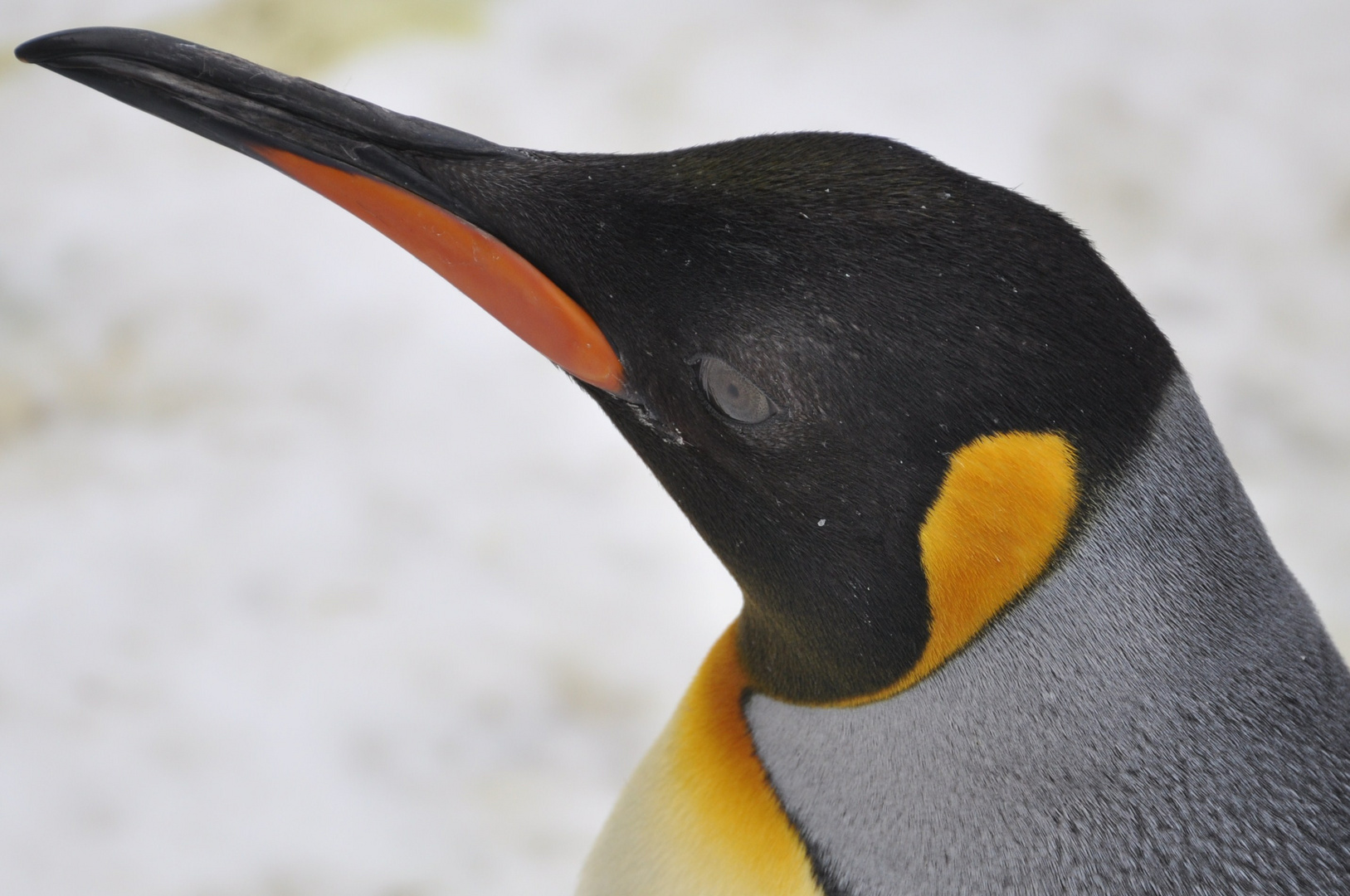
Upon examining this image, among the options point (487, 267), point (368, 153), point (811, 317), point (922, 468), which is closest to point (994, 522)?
point (922, 468)

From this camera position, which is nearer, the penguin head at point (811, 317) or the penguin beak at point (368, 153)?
the penguin head at point (811, 317)

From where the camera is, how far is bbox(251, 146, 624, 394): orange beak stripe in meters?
0.81

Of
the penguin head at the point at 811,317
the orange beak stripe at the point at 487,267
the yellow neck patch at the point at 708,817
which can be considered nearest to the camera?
the penguin head at the point at 811,317

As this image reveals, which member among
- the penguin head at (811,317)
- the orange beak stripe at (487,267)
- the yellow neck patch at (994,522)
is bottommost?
the yellow neck patch at (994,522)

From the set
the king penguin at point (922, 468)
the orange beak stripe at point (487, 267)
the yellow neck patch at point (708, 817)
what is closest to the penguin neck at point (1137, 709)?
the king penguin at point (922, 468)

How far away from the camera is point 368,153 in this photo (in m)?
0.82

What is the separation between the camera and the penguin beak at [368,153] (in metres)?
0.81

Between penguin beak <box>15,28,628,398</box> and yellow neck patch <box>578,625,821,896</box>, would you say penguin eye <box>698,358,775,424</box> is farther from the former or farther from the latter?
yellow neck patch <box>578,625,821,896</box>

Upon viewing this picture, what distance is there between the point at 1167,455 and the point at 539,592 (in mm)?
1118

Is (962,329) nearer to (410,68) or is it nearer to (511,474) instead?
(511,474)

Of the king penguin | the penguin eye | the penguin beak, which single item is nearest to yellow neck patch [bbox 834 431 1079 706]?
the king penguin

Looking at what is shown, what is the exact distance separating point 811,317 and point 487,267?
0.23m

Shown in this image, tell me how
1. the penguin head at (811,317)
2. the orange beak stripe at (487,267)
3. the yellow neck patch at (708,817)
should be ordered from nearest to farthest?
1. the penguin head at (811,317)
2. the orange beak stripe at (487,267)
3. the yellow neck patch at (708,817)

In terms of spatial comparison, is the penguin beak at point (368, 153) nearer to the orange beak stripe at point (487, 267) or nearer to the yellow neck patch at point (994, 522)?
the orange beak stripe at point (487, 267)
